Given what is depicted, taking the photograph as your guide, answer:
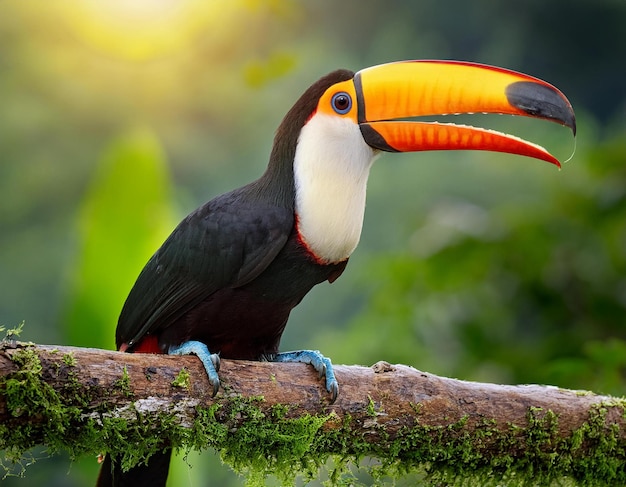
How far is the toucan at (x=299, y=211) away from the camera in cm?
212

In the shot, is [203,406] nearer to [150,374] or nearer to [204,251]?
[150,374]

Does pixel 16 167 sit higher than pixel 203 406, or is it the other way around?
pixel 16 167

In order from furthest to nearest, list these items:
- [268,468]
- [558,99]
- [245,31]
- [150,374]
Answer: [245,31]
[558,99]
[268,468]
[150,374]

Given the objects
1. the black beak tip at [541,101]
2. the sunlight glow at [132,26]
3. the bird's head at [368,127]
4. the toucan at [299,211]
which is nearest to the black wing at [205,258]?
the toucan at [299,211]

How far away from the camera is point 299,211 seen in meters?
2.14

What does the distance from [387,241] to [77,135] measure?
3112 millimetres

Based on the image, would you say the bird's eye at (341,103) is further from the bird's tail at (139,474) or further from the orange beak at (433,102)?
the bird's tail at (139,474)

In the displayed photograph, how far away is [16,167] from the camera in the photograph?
718 centimetres

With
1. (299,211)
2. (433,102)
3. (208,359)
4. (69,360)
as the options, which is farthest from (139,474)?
(433,102)

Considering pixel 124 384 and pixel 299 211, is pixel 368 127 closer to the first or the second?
pixel 299 211

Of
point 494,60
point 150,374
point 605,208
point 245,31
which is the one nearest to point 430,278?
point 605,208

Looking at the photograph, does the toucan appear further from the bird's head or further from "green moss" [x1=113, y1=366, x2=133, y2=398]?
"green moss" [x1=113, y1=366, x2=133, y2=398]

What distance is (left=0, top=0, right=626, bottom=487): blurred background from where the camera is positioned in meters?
3.64

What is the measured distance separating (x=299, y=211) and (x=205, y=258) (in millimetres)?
285
